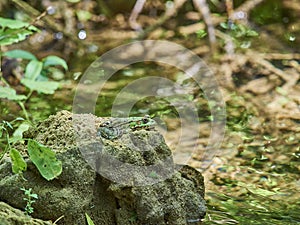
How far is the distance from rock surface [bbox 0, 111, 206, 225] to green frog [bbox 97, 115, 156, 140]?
0.10 ft

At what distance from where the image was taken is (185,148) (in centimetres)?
399

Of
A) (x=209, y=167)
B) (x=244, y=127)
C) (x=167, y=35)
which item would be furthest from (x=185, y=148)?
(x=167, y=35)

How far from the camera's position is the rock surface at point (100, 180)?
2.43 metres

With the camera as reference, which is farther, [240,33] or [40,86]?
[240,33]

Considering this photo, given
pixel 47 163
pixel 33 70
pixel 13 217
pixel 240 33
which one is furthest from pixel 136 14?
pixel 13 217

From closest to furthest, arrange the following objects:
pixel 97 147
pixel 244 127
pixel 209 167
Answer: pixel 97 147 < pixel 209 167 < pixel 244 127

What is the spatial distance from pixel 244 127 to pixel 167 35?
1.64 metres

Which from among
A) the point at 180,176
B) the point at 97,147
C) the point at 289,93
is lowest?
the point at 289,93

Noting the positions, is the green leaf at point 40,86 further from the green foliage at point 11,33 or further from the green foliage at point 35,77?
the green foliage at point 11,33

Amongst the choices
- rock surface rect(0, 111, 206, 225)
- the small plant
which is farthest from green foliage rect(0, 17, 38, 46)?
the small plant

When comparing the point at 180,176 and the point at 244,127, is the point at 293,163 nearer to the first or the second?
the point at 244,127

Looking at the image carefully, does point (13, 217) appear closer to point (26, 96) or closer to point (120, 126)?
point (120, 126)

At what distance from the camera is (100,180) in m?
2.53

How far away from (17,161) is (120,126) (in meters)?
0.50
